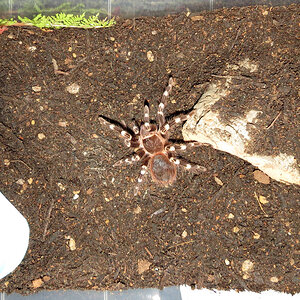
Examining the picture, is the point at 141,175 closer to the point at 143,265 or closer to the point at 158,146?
the point at 158,146

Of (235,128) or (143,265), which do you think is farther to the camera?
(143,265)

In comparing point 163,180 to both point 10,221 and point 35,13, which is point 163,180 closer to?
point 10,221

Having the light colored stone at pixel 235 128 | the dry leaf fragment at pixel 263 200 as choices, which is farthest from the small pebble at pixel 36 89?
the dry leaf fragment at pixel 263 200

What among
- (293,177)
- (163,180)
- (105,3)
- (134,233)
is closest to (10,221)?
(134,233)

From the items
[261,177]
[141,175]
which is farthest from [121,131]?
[261,177]

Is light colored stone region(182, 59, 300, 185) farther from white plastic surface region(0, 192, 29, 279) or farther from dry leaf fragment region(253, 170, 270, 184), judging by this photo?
white plastic surface region(0, 192, 29, 279)

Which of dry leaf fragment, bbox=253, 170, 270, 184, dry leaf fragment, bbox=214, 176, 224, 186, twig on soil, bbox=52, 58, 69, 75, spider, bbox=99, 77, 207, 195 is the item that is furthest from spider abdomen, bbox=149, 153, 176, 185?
twig on soil, bbox=52, 58, 69, 75

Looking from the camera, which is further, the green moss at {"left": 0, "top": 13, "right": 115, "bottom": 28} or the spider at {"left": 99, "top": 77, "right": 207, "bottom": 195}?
the green moss at {"left": 0, "top": 13, "right": 115, "bottom": 28}
